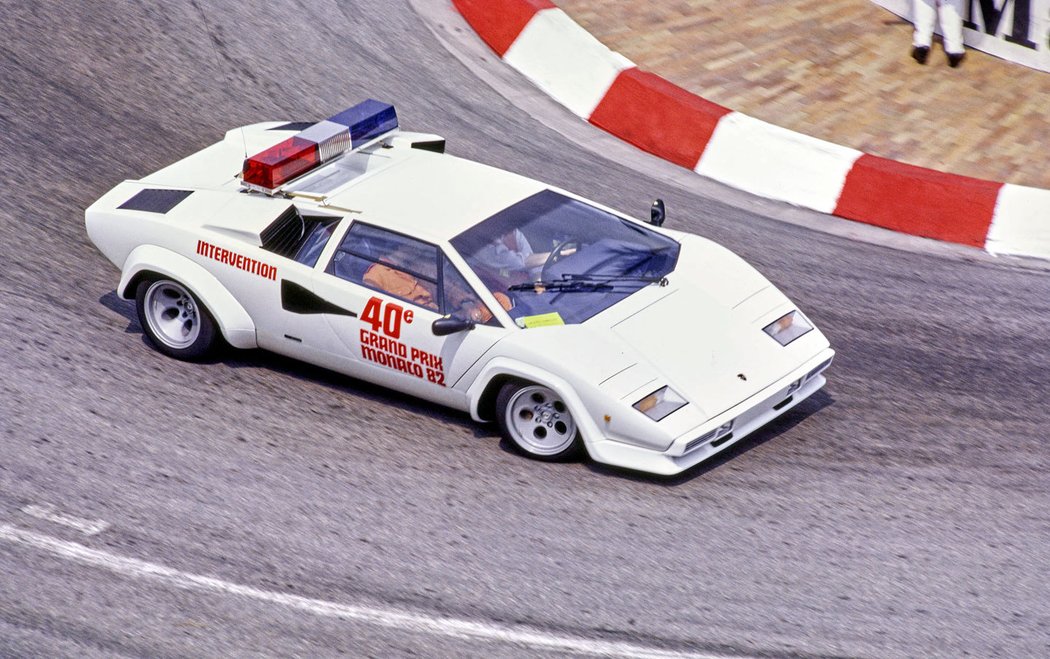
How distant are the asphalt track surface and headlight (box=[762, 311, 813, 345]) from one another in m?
0.53

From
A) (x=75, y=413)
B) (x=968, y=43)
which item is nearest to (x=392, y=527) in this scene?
(x=75, y=413)

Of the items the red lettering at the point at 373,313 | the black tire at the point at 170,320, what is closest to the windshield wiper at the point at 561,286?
the red lettering at the point at 373,313

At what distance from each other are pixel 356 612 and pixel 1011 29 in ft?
28.2

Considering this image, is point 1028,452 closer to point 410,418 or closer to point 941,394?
point 941,394

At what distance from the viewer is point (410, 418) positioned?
7426mm

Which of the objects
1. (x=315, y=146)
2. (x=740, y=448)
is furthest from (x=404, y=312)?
(x=740, y=448)

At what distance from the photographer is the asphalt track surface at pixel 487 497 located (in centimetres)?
578

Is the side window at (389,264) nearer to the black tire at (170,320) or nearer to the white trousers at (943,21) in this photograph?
the black tire at (170,320)

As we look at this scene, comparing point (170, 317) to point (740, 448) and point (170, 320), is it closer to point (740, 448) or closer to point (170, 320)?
point (170, 320)

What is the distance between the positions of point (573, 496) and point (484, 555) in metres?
0.69

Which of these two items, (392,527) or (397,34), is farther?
(397,34)

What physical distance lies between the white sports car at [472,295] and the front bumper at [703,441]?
12 millimetres

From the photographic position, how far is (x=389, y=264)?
7195mm

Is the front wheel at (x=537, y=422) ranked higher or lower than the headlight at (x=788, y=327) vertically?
lower
